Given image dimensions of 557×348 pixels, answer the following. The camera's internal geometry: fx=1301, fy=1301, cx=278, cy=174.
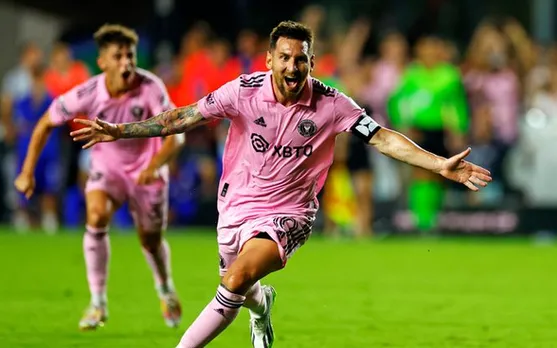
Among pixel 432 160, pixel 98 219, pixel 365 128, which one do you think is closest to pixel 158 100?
pixel 98 219

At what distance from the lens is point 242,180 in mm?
7824

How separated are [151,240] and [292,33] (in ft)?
10.2

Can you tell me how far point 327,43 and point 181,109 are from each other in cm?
1353

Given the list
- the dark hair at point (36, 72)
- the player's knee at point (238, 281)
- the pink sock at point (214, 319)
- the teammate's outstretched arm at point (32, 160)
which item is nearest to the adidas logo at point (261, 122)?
the player's knee at point (238, 281)

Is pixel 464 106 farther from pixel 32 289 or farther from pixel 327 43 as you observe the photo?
pixel 32 289

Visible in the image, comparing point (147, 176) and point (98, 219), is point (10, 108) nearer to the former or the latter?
point (98, 219)

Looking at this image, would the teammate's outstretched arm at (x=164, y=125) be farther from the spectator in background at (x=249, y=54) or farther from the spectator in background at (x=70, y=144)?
the spectator in background at (x=70, y=144)

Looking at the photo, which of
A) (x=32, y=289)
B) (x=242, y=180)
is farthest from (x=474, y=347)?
(x=32, y=289)

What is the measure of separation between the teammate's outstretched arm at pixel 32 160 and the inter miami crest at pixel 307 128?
8.89ft

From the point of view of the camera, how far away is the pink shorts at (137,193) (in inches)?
398

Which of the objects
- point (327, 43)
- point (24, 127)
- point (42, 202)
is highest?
point (327, 43)

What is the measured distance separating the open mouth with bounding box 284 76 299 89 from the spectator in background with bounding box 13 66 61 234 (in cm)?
1374

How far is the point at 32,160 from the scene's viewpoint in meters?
9.70

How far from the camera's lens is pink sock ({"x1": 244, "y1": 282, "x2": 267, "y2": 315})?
8102 millimetres
